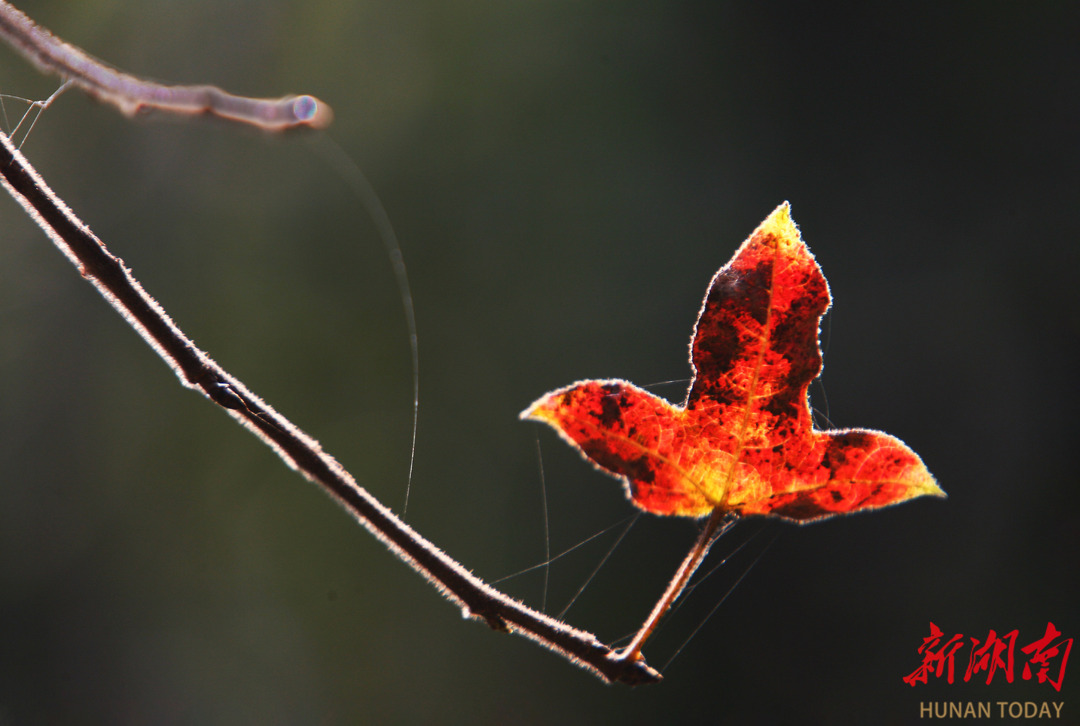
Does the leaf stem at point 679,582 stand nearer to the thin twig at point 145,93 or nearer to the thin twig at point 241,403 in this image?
the thin twig at point 241,403

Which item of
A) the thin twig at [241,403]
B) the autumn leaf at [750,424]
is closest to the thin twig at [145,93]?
the thin twig at [241,403]

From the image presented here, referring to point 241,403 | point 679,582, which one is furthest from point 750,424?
point 241,403

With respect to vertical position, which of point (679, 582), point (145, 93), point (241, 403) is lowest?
point (679, 582)

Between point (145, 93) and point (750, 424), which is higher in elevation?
point (145, 93)

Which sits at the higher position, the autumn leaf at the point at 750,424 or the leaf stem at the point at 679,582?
the autumn leaf at the point at 750,424

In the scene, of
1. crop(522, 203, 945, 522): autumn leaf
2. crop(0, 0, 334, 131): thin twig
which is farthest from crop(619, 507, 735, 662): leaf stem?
crop(0, 0, 334, 131): thin twig

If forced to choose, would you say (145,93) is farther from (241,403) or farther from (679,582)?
(679,582)
